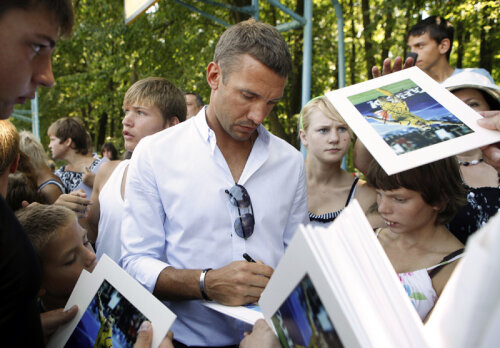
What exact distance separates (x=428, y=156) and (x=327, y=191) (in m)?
1.55

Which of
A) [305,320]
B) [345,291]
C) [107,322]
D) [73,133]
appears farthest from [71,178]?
[345,291]

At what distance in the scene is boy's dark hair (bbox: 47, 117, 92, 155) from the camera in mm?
4422

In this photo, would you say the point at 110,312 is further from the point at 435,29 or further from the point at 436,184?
the point at 435,29

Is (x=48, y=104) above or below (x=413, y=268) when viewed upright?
below

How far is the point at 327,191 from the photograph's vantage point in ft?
9.13

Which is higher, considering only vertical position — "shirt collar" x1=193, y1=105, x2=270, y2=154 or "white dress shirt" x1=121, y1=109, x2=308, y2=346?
"shirt collar" x1=193, y1=105, x2=270, y2=154

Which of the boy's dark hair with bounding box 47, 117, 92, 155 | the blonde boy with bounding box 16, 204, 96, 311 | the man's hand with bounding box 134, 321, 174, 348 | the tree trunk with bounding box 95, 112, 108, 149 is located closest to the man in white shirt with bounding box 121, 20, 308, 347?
the blonde boy with bounding box 16, 204, 96, 311

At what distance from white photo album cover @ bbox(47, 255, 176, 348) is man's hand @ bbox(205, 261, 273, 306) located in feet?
Answer: 1.03

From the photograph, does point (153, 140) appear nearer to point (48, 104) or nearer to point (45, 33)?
point (45, 33)

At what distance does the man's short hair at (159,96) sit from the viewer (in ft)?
9.08

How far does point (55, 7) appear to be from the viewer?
1.10 m

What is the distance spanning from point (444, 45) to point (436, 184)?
2.28m

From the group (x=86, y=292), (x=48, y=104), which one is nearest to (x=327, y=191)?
(x=86, y=292)

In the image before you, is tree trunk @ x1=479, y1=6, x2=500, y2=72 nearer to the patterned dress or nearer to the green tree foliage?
the green tree foliage
